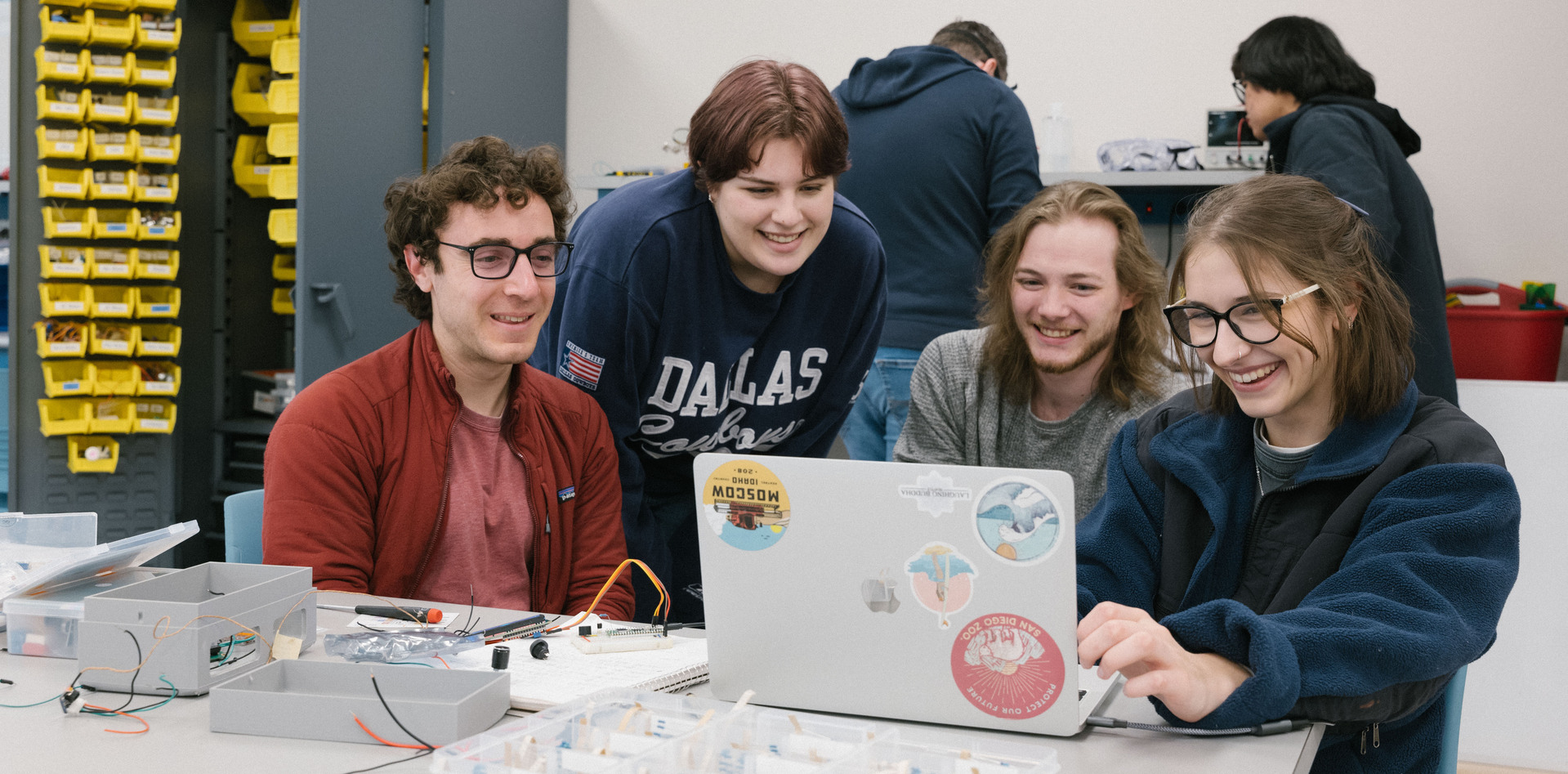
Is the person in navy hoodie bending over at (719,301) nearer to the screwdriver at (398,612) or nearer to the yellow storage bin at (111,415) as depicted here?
the screwdriver at (398,612)

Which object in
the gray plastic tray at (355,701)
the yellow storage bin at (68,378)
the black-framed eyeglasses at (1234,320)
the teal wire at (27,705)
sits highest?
the black-framed eyeglasses at (1234,320)

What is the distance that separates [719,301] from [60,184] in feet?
8.57

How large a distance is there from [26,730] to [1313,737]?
1057 millimetres

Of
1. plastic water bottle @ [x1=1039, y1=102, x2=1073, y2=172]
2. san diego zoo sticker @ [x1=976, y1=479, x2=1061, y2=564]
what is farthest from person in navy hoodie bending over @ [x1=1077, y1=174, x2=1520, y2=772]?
plastic water bottle @ [x1=1039, y1=102, x2=1073, y2=172]

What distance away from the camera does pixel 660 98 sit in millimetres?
4078

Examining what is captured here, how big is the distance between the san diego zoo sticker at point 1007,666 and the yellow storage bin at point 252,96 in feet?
11.2

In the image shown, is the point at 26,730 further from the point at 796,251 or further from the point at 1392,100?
the point at 1392,100

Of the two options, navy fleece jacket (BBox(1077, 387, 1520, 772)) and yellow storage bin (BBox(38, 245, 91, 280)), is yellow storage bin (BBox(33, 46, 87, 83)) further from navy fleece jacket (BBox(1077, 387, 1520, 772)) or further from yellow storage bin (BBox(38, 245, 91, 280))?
navy fleece jacket (BBox(1077, 387, 1520, 772))

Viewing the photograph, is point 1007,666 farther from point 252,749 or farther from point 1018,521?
point 252,749

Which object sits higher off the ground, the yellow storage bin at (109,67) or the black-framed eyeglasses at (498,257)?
the yellow storage bin at (109,67)

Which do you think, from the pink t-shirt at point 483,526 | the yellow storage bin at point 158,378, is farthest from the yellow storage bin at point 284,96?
the pink t-shirt at point 483,526

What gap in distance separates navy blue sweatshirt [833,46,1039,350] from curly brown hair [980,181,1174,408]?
1.86 feet

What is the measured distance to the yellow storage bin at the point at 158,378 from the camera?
357 cm

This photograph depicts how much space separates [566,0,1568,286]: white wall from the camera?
3.18 meters
